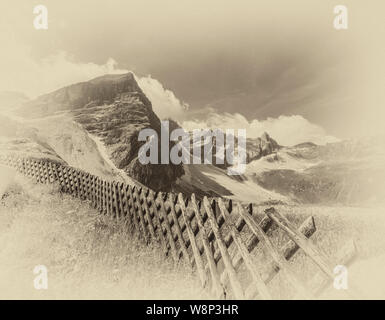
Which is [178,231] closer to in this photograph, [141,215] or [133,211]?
[141,215]

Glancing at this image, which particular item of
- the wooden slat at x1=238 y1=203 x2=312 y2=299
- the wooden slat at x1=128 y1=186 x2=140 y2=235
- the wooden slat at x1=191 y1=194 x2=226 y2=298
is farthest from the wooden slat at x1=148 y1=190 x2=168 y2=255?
the wooden slat at x1=238 y1=203 x2=312 y2=299

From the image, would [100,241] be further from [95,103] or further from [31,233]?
[95,103]

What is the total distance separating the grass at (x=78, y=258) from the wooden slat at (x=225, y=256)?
997 mm

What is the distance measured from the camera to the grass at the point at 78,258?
6777 mm

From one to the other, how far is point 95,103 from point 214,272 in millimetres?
68246

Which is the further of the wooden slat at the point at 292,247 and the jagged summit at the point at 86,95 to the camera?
the jagged summit at the point at 86,95

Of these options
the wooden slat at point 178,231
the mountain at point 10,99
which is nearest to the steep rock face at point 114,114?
the mountain at point 10,99

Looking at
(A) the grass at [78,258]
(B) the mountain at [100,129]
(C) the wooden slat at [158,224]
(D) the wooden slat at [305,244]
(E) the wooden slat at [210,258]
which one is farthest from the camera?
(B) the mountain at [100,129]

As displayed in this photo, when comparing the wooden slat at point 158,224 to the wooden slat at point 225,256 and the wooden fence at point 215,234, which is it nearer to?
the wooden fence at point 215,234

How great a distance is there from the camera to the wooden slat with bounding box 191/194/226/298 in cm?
555

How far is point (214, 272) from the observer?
19.0 ft

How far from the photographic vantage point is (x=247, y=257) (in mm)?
→ 4824

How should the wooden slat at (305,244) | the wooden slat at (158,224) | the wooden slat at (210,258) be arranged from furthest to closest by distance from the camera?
the wooden slat at (158,224), the wooden slat at (210,258), the wooden slat at (305,244)

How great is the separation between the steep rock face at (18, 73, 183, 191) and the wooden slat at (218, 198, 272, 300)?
50.5m
